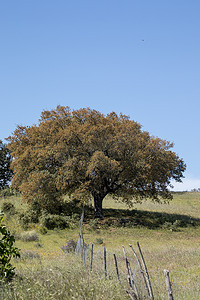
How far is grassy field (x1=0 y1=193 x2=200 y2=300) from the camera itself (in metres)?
7.77

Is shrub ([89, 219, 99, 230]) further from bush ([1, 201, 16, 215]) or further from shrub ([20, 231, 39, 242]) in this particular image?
bush ([1, 201, 16, 215])

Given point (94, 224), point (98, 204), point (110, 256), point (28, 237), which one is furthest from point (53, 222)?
point (110, 256)

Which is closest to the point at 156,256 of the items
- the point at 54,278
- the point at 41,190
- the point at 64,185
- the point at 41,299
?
the point at 54,278

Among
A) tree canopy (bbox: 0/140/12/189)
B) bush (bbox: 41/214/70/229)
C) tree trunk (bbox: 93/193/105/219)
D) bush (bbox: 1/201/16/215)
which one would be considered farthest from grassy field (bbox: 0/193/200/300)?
tree canopy (bbox: 0/140/12/189)

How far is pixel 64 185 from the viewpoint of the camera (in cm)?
2914

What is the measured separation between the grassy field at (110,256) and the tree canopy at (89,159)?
3232 mm

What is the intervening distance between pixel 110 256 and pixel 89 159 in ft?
66.3

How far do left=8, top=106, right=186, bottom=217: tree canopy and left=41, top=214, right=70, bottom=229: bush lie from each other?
2.31 meters

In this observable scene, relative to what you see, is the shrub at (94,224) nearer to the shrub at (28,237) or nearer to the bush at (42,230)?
the bush at (42,230)

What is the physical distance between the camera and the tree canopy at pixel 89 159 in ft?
97.8

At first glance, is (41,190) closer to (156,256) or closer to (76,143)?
(76,143)

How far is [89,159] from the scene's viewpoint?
30.2 meters

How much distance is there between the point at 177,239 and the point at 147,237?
253 cm

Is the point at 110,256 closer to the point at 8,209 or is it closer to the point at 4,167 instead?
the point at 8,209
